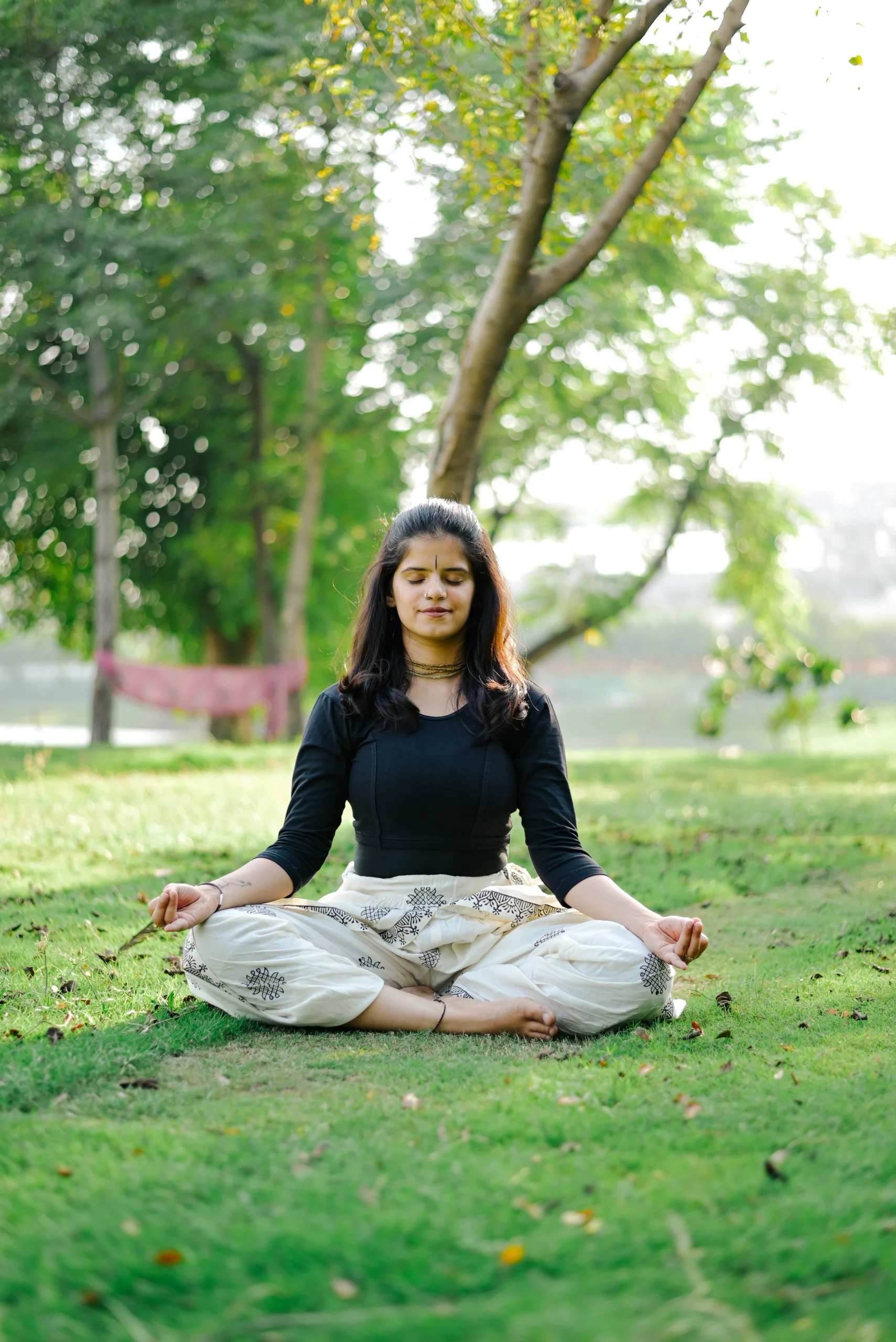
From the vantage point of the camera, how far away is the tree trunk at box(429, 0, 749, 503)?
524 cm

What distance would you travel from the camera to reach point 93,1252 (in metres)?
1.87

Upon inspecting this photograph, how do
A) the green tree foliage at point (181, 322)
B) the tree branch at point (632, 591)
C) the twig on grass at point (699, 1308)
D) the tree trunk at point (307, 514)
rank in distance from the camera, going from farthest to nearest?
the tree branch at point (632, 591), the tree trunk at point (307, 514), the green tree foliage at point (181, 322), the twig on grass at point (699, 1308)

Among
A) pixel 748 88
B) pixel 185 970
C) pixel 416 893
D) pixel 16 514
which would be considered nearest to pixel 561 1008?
pixel 416 893

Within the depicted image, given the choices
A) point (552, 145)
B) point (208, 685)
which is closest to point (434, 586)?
point (552, 145)

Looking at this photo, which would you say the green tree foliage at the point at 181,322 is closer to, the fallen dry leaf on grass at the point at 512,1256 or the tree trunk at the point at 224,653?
the tree trunk at the point at 224,653

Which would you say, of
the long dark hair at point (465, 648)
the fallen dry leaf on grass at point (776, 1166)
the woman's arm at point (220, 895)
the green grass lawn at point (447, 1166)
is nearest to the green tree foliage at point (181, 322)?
the long dark hair at point (465, 648)

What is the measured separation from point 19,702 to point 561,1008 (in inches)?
2409

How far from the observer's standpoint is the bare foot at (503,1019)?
319 cm

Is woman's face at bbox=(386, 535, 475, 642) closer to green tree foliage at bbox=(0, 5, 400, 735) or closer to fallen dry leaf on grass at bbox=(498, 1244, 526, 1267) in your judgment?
fallen dry leaf on grass at bbox=(498, 1244, 526, 1267)

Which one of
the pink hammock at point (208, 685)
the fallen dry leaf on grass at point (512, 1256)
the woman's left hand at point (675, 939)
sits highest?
the pink hammock at point (208, 685)

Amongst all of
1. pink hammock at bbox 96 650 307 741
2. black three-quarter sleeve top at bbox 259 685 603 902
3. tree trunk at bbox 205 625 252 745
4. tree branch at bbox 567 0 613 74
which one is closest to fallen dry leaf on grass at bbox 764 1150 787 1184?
black three-quarter sleeve top at bbox 259 685 603 902

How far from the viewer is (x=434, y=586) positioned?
3480 millimetres

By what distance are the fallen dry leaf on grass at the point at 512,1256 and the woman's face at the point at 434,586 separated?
1927 mm

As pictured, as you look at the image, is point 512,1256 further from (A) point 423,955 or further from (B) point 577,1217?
(A) point 423,955
